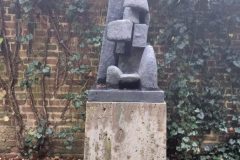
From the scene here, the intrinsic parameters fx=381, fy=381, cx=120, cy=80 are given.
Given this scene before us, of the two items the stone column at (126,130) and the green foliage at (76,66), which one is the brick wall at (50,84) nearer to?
the green foliage at (76,66)

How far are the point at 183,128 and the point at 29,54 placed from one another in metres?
2.25

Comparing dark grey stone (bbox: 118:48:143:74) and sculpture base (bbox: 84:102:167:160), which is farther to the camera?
dark grey stone (bbox: 118:48:143:74)

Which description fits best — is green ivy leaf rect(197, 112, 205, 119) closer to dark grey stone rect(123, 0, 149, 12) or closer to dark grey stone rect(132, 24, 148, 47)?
dark grey stone rect(132, 24, 148, 47)

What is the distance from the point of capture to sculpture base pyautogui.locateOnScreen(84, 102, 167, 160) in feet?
10.0

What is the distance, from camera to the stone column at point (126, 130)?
305 cm

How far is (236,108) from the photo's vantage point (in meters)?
5.15

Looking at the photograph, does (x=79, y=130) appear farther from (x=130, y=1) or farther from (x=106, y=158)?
(x=130, y=1)

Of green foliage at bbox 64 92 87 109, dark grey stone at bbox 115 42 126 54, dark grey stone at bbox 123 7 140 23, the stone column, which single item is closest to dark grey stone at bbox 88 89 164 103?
the stone column

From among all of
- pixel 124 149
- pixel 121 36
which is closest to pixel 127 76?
pixel 121 36

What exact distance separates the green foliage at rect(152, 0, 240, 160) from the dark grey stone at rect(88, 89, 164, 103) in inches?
75.5

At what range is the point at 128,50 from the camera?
3260 millimetres

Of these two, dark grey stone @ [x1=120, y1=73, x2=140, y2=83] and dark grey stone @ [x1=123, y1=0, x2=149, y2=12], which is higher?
dark grey stone @ [x1=123, y1=0, x2=149, y2=12]

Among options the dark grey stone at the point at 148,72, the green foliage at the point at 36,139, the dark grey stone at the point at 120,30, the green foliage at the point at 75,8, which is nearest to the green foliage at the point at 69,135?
the green foliage at the point at 36,139

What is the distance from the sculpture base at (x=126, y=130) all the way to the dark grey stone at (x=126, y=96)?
37 millimetres
